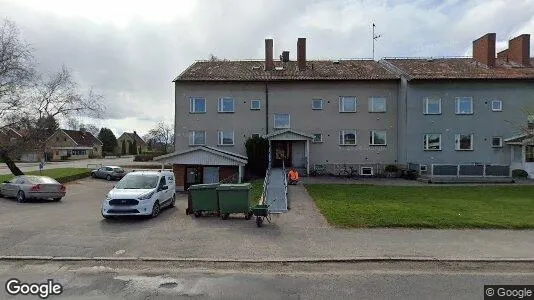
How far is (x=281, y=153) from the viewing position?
95.3ft

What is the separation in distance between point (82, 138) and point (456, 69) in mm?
80473

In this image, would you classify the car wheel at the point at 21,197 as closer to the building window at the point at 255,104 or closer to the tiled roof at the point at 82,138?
the building window at the point at 255,104

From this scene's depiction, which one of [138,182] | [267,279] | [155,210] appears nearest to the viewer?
[267,279]

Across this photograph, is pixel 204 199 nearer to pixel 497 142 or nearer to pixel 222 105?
pixel 222 105

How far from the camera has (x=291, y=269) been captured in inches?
289

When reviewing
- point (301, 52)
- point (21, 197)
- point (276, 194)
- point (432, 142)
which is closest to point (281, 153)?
point (301, 52)

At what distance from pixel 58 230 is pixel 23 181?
10.1m

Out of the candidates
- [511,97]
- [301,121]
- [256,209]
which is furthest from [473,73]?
[256,209]

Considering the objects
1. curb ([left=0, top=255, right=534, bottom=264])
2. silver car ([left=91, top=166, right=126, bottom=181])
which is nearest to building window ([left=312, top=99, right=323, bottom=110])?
silver car ([left=91, top=166, right=126, bottom=181])

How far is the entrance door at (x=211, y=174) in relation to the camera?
2439cm

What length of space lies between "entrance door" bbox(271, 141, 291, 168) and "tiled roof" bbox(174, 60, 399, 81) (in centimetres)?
510

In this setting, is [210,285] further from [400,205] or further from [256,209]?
[400,205]

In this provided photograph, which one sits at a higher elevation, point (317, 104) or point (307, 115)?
point (317, 104)

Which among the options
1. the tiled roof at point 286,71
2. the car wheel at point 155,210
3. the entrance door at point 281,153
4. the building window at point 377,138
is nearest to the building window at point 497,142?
the building window at point 377,138
